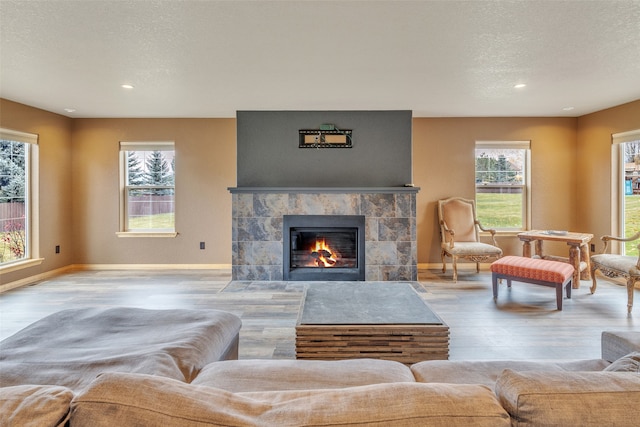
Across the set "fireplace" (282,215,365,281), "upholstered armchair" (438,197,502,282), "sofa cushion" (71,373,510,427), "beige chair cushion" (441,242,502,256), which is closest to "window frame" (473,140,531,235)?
"upholstered armchair" (438,197,502,282)

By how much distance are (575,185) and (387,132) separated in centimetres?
310

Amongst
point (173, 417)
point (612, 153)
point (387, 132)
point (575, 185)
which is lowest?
point (173, 417)

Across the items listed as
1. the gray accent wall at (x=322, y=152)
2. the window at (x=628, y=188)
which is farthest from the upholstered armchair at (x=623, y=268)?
the gray accent wall at (x=322, y=152)

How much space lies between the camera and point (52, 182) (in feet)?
16.7

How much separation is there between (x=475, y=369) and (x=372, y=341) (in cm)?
72

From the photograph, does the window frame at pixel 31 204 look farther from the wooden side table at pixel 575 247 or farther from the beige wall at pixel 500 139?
the wooden side table at pixel 575 247

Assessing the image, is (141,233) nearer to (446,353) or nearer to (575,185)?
(446,353)

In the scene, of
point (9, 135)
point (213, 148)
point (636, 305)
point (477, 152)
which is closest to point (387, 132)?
point (477, 152)

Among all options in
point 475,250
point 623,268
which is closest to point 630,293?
point 623,268

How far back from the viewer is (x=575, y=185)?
5406mm

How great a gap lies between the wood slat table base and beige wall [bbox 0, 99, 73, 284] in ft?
15.0

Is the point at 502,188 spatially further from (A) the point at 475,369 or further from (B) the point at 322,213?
(A) the point at 475,369

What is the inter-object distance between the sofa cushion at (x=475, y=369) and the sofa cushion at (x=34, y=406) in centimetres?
109

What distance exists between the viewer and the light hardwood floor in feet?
8.85
